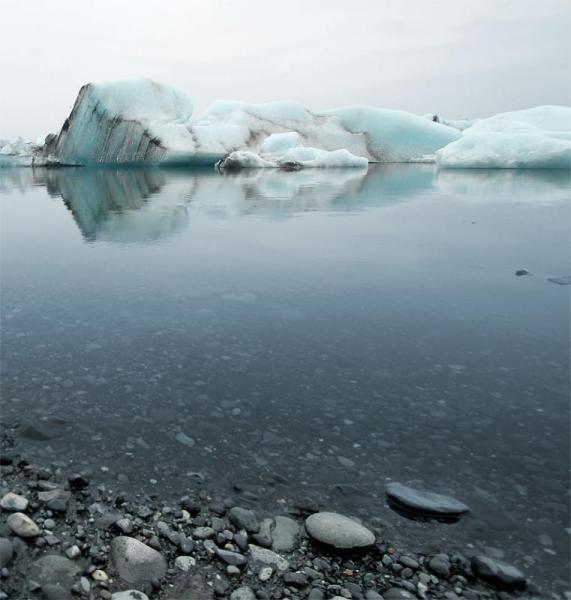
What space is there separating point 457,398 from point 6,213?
47.1ft

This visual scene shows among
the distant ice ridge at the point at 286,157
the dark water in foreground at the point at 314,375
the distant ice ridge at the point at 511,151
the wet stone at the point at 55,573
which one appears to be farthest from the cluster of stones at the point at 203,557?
the distant ice ridge at the point at 286,157

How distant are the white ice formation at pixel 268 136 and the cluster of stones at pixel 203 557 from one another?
116 ft

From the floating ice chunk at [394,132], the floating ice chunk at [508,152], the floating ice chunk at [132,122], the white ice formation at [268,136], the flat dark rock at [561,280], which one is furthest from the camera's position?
the floating ice chunk at [394,132]

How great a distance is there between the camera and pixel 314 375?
3.86 m

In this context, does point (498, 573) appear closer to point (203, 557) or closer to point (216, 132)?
point (203, 557)

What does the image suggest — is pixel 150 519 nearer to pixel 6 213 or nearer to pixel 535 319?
pixel 535 319

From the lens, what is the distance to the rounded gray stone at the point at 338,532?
2211 mm

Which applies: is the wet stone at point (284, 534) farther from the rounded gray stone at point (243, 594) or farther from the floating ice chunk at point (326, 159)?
the floating ice chunk at point (326, 159)

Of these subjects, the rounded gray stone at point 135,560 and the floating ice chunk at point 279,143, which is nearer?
the rounded gray stone at point 135,560

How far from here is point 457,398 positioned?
11.5ft

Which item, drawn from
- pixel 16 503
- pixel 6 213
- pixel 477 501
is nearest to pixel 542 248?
pixel 477 501

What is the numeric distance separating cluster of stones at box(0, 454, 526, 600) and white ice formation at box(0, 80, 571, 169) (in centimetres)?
3536

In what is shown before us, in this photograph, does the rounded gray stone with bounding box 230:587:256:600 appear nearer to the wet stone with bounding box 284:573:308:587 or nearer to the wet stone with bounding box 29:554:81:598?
the wet stone with bounding box 284:573:308:587

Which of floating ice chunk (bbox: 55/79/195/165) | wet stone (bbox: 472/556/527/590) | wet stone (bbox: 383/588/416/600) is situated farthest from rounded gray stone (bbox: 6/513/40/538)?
floating ice chunk (bbox: 55/79/195/165)
